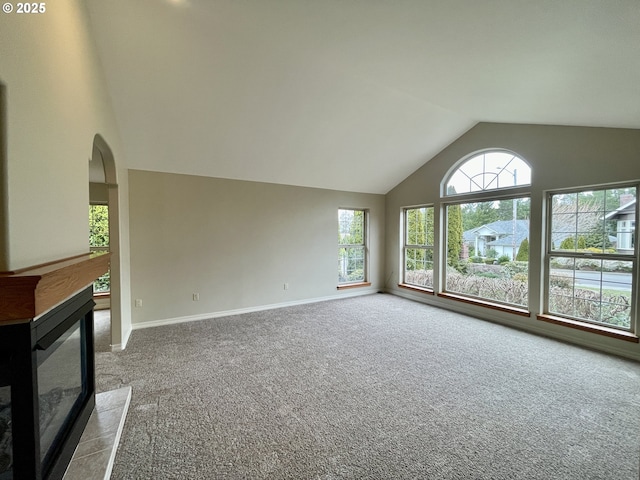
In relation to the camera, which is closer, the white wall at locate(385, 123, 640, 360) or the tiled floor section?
the tiled floor section

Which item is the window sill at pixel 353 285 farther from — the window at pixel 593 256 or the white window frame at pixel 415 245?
the window at pixel 593 256

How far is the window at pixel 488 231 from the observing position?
4.09 m

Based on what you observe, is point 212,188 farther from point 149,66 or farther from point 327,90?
point 327,90

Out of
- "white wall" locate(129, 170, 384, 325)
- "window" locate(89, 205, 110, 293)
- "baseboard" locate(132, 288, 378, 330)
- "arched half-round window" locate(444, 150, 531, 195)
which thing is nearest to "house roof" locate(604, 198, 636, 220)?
"arched half-round window" locate(444, 150, 531, 195)

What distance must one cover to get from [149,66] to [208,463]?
3440mm

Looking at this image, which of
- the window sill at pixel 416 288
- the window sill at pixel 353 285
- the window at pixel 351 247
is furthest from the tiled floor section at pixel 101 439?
the window sill at pixel 416 288

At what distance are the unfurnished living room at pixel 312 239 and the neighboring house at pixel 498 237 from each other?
4 cm

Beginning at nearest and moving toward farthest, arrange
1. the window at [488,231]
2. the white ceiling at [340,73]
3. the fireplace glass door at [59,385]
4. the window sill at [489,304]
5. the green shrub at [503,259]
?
the fireplace glass door at [59,385] < the white ceiling at [340,73] < the window sill at [489,304] < the window at [488,231] < the green shrub at [503,259]

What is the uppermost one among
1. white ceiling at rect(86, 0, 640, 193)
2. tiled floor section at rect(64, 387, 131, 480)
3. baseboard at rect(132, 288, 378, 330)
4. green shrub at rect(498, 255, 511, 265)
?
white ceiling at rect(86, 0, 640, 193)

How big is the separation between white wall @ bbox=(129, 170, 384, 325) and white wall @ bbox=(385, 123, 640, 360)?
7.32 ft

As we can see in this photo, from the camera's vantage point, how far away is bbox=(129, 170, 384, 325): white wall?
4.03 m

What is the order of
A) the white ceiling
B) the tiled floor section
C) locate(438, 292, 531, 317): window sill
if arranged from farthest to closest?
locate(438, 292, 531, 317): window sill
the white ceiling
the tiled floor section

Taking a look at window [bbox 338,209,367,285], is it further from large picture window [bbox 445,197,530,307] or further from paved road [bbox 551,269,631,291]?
paved road [bbox 551,269,631,291]

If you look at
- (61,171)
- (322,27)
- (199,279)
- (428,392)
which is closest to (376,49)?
(322,27)
